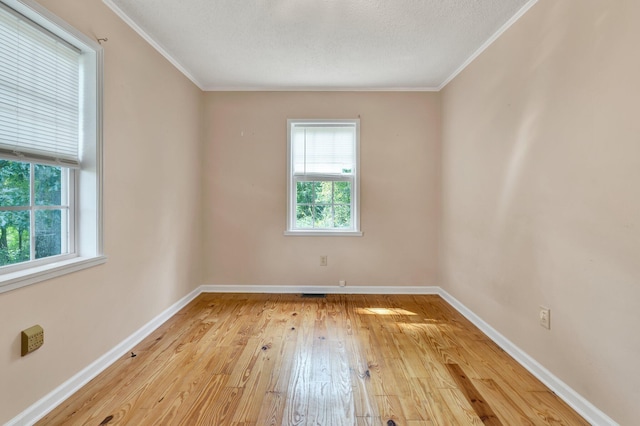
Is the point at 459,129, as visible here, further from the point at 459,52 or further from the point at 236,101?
the point at 236,101

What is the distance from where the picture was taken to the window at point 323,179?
147 inches

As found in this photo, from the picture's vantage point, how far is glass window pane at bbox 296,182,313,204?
12.5 feet

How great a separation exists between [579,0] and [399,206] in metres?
2.35

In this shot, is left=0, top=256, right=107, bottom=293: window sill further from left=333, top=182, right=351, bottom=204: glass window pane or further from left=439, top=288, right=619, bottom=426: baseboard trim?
left=439, top=288, right=619, bottom=426: baseboard trim

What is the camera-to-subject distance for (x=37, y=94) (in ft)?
5.41

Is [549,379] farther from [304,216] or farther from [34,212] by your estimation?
[34,212]

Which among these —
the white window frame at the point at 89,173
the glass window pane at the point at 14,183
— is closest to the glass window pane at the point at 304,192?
the white window frame at the point at 89,173

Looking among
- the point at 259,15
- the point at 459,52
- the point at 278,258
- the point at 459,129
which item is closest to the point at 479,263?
the point at 459,129

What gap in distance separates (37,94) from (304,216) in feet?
8.70

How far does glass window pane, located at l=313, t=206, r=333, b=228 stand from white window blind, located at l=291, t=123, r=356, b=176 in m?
0.46

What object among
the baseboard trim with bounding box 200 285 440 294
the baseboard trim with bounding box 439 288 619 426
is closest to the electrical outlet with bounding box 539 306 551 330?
the baseboard trim with bounding box 439 288 619 426

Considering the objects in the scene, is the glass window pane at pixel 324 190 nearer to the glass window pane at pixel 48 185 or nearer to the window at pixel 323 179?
the window at pixel 323 179

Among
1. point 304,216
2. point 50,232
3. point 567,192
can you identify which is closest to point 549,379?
point 567,192

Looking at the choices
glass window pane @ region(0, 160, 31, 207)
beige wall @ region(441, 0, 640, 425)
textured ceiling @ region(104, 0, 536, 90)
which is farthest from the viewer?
textured ceiling @ region(104, 0, 536, 90)
